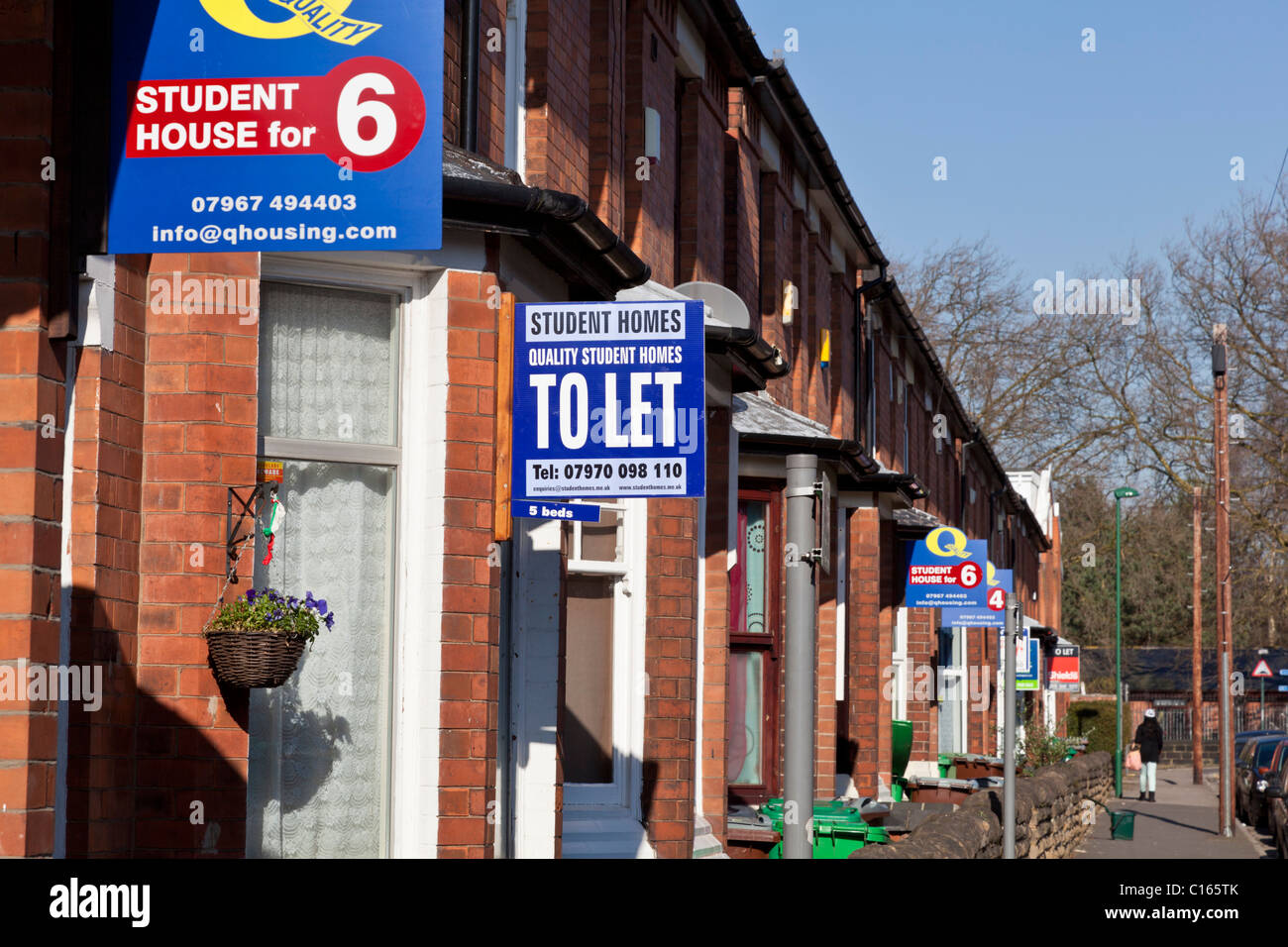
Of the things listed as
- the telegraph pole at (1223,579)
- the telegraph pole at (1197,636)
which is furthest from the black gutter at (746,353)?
the telegraph pole at (1197,636)

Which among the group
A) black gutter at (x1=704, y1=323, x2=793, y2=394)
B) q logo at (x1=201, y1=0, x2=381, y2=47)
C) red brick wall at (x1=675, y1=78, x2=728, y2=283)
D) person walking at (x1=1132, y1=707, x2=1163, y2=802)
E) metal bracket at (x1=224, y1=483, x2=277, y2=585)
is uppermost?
red brick wall at (x1=675, y1=78, x2=728, y2=283)

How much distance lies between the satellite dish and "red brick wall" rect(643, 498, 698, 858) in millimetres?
1749

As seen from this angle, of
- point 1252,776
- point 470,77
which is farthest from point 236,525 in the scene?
point 1252,776

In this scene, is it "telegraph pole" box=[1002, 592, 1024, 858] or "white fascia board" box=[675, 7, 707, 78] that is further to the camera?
"white fascia board" box=[675, 7, 707, 78]

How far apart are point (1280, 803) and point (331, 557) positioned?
1901cm

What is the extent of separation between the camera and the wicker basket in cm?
658

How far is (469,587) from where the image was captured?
299 inches

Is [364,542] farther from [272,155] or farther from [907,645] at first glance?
[907,645]

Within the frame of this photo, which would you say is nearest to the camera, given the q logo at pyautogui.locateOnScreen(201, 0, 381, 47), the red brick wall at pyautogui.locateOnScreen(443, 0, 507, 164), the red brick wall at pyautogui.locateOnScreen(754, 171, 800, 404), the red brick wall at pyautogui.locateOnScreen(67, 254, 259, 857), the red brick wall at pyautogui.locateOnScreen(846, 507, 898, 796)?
the q logo at pyautogui.locateOnScreen(201, 0, 381, 47)

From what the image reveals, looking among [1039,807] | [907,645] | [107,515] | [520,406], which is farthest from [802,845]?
[907,645]

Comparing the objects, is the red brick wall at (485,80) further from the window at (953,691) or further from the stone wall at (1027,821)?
the window at (953,691)

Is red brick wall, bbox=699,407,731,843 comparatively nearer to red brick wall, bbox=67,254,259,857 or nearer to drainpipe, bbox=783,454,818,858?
drainpipe, bbox=783,454,818,858

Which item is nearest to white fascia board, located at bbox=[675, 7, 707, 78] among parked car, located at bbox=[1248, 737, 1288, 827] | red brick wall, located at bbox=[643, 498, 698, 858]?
red brick wall, located at bbox=[643, 498, 698, 858]

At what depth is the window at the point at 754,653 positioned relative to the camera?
15.2 m
